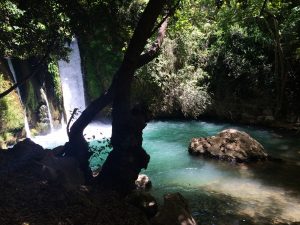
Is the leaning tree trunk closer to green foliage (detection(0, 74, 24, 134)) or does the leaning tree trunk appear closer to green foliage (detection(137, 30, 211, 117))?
green foliage (detection(0, 74, 24, 134))

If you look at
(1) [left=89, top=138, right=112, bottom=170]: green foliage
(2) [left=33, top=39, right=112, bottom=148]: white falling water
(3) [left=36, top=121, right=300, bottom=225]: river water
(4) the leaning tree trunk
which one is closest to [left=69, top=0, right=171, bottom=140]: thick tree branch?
(4) the leaning tree trunk

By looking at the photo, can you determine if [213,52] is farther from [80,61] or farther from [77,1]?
[77,1]

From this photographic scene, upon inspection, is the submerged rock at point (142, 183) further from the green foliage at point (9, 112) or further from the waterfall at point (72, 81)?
the waterfall at point (72, 81)

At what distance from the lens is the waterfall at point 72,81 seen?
2228 centimetres

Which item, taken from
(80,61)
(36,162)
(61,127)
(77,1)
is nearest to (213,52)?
(80,61)

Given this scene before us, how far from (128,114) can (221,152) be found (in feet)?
22.7

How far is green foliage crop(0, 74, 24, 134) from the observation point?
17.4 meters

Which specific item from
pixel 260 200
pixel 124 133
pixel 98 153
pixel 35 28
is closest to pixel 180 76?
pixel 98 153

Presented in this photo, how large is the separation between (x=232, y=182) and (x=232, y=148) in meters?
2.58

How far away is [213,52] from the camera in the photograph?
2180cm

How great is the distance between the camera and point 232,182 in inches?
478

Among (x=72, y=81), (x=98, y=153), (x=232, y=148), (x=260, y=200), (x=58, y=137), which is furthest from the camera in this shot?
(x=72, y=81)

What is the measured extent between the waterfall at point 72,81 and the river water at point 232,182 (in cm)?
464

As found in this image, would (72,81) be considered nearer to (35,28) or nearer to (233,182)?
(35,28)
